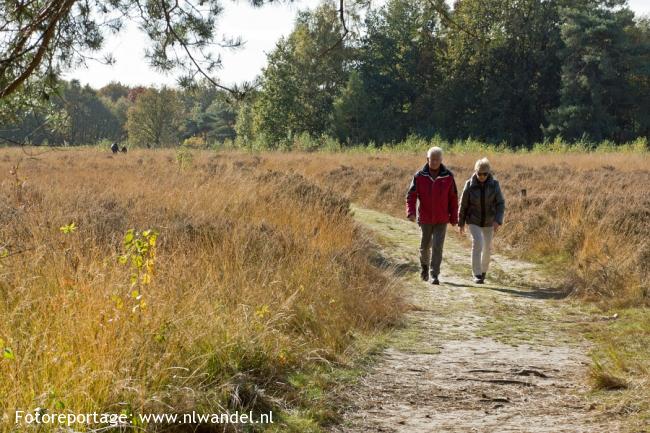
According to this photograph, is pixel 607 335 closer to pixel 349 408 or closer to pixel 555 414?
pixel 555 414

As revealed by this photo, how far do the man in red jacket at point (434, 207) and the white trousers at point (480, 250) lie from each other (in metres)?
0.38

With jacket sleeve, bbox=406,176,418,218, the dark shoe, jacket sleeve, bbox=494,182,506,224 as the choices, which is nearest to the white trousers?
jacket sleeve, bbox=494,182,506,224

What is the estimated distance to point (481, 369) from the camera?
19.7 ft

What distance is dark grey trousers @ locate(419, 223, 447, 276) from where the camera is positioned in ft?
34.2

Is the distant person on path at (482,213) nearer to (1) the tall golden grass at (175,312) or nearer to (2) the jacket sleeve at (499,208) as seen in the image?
(2) the jacket sleeve at (499,208)

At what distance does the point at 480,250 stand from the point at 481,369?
15.5 ft

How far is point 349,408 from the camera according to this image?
5.07m

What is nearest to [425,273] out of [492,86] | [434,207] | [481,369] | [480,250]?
[480,250]

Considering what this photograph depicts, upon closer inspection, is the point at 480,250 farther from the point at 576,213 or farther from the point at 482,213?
the point at 576,213

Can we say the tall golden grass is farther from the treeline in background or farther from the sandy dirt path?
the treeline in background

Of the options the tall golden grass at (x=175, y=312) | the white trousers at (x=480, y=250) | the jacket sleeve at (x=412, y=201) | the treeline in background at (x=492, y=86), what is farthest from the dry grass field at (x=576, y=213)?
the treeline in background at (x=492, y=86)

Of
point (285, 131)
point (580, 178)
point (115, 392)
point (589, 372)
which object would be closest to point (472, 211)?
point (589, 372)

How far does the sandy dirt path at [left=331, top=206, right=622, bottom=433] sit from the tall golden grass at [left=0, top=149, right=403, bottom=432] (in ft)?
1.64

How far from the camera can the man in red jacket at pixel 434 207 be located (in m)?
10.4
